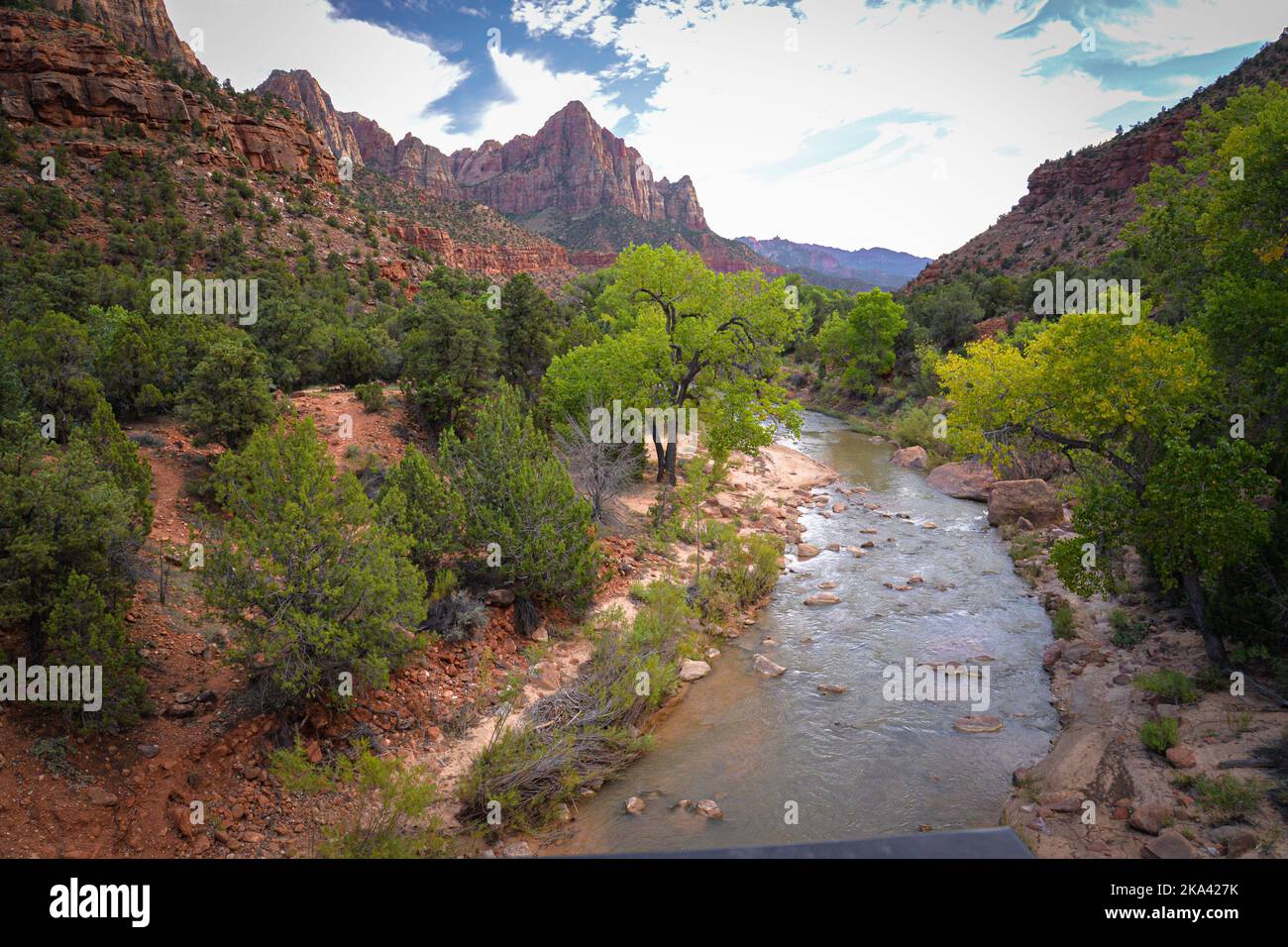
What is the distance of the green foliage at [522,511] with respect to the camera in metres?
12.1

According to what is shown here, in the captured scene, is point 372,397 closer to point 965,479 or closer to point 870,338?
point 965,479

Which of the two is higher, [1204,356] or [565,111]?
[565,111]

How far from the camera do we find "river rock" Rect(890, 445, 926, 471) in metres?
29.8

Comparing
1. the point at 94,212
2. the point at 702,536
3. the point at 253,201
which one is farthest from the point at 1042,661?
the point at 253,201

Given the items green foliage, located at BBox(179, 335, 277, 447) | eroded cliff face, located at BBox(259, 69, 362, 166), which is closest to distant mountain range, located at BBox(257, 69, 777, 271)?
eroded cliff face, located at BBox(259, 69, 362, 166)

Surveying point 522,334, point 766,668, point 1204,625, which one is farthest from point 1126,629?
point 522,334

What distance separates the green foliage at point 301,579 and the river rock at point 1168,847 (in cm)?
950

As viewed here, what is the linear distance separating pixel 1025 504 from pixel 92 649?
913 inches

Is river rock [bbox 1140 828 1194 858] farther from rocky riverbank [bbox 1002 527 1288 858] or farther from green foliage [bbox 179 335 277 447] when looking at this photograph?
green foliage [bbox 179 335 277 447]

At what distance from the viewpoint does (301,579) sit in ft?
26.9

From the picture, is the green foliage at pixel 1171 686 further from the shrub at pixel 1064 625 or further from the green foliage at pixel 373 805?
the green foliage at pixel 373 805

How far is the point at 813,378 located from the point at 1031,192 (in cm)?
5417

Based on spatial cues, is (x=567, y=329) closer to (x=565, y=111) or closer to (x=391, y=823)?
(x=391, y=823)
